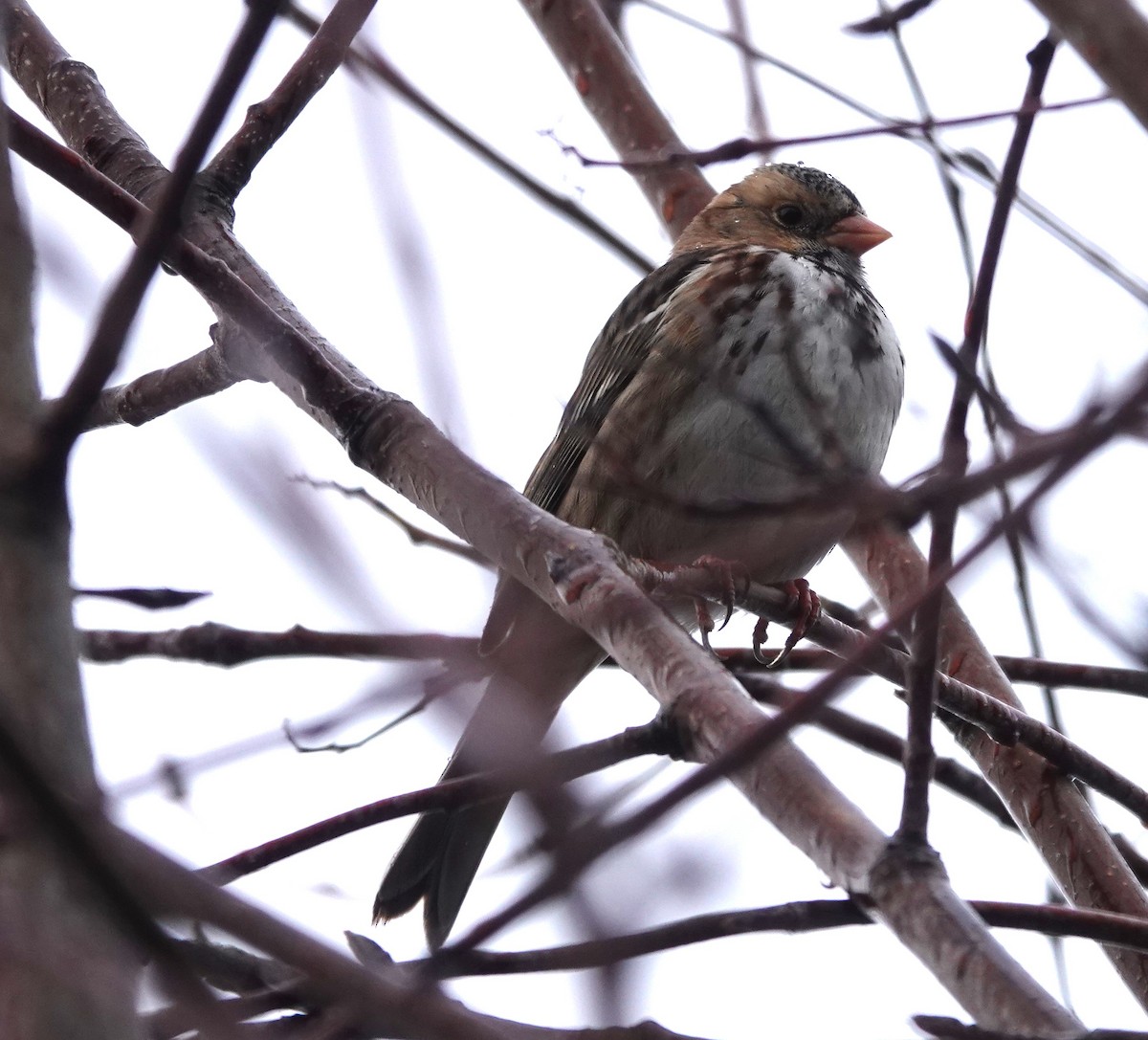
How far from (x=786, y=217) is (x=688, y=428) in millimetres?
1727

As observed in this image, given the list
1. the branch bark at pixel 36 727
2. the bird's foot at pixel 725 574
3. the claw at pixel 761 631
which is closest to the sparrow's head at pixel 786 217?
the claw at pixel 761 631

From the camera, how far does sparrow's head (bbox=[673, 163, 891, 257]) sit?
554 cm

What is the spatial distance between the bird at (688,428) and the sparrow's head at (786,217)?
404 mm

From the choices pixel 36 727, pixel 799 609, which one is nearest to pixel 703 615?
pixel 799 609

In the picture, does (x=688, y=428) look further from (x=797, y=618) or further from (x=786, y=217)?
(x=786, y=217)

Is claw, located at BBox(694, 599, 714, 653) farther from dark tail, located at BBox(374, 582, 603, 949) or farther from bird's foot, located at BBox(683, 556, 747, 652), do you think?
dark tail, located at BBox(374, 582, 603, 949)

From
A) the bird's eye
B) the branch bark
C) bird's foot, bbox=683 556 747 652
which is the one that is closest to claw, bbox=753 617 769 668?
bird's foot, bbox=683 556 747 652

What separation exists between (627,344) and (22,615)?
12.2 feet

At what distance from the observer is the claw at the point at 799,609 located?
3.39 meters

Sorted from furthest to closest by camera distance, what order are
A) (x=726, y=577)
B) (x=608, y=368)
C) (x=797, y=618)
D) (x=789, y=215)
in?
(x=789, y=215) < (x=608, y=368) < (x=797, y=618) < (x=726, y=577)

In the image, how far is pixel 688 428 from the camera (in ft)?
14.3

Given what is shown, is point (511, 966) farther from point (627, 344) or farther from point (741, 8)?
point (741, 8)

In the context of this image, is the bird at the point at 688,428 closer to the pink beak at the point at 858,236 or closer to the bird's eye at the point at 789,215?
the pink beak at the point at 858,236

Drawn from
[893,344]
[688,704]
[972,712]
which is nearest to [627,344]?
[893,344]
